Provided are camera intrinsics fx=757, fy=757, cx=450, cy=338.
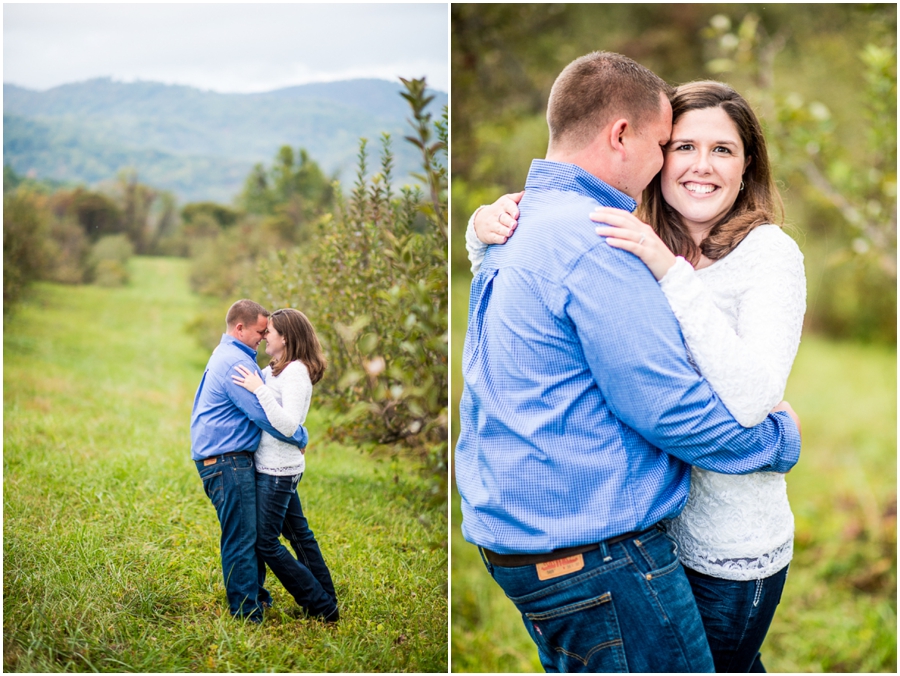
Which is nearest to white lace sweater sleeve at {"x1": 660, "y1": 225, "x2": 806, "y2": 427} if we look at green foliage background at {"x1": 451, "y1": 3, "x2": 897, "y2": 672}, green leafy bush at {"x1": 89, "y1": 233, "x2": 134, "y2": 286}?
green foliage background at {"x1": 451, "y1": 3, "x2": 897, "y2": 672}

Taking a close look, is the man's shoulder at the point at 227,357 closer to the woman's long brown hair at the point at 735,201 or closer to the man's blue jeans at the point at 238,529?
the man's blue jeans at the point at 238,529

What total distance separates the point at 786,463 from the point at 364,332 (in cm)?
146

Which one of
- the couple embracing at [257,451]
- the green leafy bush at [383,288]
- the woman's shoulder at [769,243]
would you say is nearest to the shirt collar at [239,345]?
the couple embracing at [257,451]

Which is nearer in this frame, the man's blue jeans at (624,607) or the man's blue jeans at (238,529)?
the man's blue jeans at (624,607)

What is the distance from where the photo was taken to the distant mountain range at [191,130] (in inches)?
104

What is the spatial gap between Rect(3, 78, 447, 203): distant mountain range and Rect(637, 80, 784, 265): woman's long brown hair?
98 centimetres

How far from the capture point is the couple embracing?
2.40m

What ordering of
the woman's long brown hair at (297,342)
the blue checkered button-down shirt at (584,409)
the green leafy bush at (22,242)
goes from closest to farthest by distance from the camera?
the blue checkered button-down shirt at (584,409) → the woman's long brown hair at (297,342) → the green leafy bush at (22,242)

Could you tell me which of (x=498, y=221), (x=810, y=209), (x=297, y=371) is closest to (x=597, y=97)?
(x=498, y=221)

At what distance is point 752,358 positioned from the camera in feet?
5.33

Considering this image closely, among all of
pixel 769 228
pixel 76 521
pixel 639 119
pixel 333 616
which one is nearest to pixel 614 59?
pixel 639 119

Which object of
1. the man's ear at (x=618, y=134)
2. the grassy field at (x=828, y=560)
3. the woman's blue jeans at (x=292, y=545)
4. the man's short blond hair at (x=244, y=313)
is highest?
the man's ear at (x=618, y=134)

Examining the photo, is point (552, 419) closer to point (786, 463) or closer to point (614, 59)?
point (786, 463)

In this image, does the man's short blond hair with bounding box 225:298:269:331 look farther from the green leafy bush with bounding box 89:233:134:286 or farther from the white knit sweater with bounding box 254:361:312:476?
the green leafy bush with bounding box 89:233:134:286
